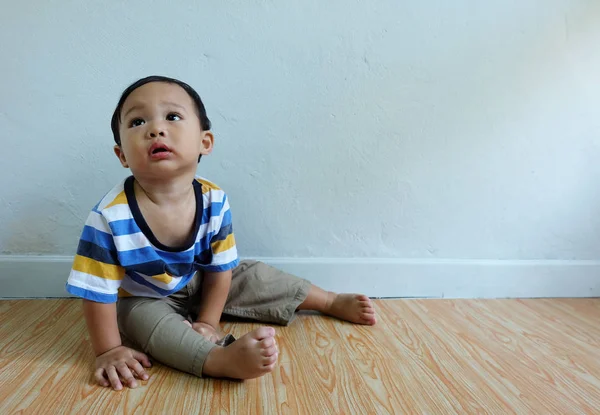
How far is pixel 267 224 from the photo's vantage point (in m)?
1.24

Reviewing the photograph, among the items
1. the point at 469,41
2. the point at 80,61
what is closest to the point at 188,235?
the point at 80,61

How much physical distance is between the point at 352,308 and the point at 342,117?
1.51 feet

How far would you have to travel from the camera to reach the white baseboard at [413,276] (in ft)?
3.90

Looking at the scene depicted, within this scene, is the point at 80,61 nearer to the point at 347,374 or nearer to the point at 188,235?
the point at 188,235

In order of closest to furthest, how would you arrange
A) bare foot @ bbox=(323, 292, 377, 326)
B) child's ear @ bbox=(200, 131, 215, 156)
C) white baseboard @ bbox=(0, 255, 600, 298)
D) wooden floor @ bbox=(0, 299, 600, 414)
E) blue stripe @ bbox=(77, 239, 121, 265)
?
wooden floor @ bbox=(0, 299, 600, 414) → blue stripe @ bbox=(77, 239, 121, 265) → child's ear @ bbox=(200, 131, 215, 156) → bare foot @ bbox=(323, 292, 377, 326) → white baseboard @ bbox=(0, 255, 600, 298)

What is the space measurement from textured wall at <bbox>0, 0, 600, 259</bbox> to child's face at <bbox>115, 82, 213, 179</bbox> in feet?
0.93

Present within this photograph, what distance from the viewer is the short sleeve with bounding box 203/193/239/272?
995 millimetres

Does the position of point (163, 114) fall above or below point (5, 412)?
above

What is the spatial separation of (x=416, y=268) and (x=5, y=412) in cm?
94

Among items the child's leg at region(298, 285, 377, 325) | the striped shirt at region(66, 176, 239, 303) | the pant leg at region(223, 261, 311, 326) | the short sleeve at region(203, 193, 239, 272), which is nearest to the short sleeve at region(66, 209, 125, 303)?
the striped shirt at region(66, 176, 239, 303)

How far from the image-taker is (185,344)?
839mm

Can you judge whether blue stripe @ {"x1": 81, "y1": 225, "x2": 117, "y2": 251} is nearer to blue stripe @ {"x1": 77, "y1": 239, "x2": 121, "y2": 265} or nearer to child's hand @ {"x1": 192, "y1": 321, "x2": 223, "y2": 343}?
blue stripe @ {"x1": 77, "y1": 239, "x2": 121, "y2": 265}

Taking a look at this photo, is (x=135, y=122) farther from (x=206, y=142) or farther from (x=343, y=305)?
(x=343, y=305)

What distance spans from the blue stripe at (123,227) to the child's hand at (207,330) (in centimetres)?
23
